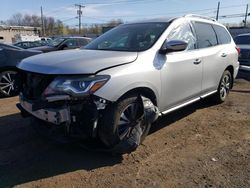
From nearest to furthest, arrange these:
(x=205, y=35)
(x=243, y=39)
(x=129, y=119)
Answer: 1. (x=129, y=119)
2. (x=205, y=35)
3. (x=243, y=39)

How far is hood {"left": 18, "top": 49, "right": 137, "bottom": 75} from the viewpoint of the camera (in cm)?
323

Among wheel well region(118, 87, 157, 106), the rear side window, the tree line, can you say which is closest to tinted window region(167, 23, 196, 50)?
wheel well region(118, 87, 157, 106)

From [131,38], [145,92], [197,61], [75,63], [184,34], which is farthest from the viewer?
[197,61]

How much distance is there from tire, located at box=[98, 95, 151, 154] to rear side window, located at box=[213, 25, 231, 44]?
295 centimetres

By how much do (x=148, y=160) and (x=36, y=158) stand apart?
1446 millimetres

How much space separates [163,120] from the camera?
5.17 metres

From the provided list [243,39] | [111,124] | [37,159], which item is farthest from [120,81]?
[243,39]

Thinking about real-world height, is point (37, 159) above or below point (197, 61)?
below

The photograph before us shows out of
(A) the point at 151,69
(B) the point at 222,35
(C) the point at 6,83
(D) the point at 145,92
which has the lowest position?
(C) the point at 6,83

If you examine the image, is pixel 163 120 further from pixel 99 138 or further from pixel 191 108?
pixel 99 138

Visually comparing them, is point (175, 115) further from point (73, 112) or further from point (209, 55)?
point (73, 112)

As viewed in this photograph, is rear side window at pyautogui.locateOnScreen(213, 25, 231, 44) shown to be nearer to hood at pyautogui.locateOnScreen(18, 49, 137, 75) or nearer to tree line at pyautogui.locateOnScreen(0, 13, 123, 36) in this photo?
hood at pyautogui.locateOnScreen(18, 49, 137, 75)

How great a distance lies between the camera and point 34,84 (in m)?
3.62

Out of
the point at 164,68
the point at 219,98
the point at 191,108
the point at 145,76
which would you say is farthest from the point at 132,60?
the point at 219,98
